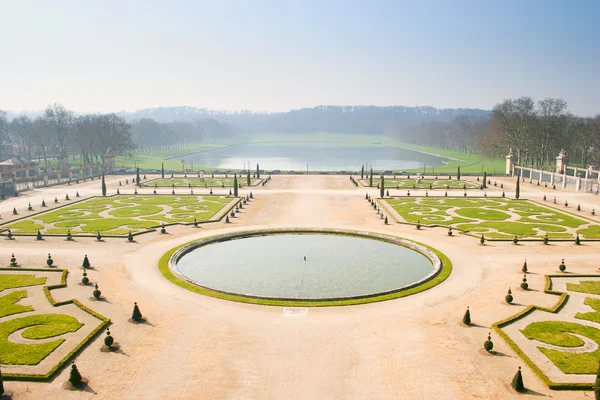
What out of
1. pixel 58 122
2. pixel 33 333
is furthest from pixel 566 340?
pixel 58 122

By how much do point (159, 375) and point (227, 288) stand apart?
12.5 meters

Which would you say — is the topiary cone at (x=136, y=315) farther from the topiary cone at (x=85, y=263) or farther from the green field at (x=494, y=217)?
the green field at (x=494, y=217)

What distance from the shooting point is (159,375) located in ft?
73.0

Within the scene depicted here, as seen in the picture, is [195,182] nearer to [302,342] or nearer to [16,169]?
[16,169]

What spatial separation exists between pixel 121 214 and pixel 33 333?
37.2m

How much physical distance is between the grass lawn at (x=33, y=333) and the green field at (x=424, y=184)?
6972 centimetres

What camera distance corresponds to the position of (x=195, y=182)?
98500 millimetres

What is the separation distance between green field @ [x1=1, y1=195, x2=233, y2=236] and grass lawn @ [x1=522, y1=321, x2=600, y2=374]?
39.4 meters

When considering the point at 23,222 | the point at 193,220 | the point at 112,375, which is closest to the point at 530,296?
the point at 112,375

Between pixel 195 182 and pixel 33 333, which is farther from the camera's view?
pixel 195 182

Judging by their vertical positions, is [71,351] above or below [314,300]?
below

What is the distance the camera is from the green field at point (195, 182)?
9375 centimetres

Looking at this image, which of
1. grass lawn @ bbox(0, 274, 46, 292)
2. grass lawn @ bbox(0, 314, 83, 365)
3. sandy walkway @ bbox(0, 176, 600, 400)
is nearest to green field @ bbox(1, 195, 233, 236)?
sandy walkway @ bbox(0, 176, 600, 400)

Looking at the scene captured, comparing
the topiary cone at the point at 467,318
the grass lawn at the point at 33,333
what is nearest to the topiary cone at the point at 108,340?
the grass lawn at the point at 33,333
